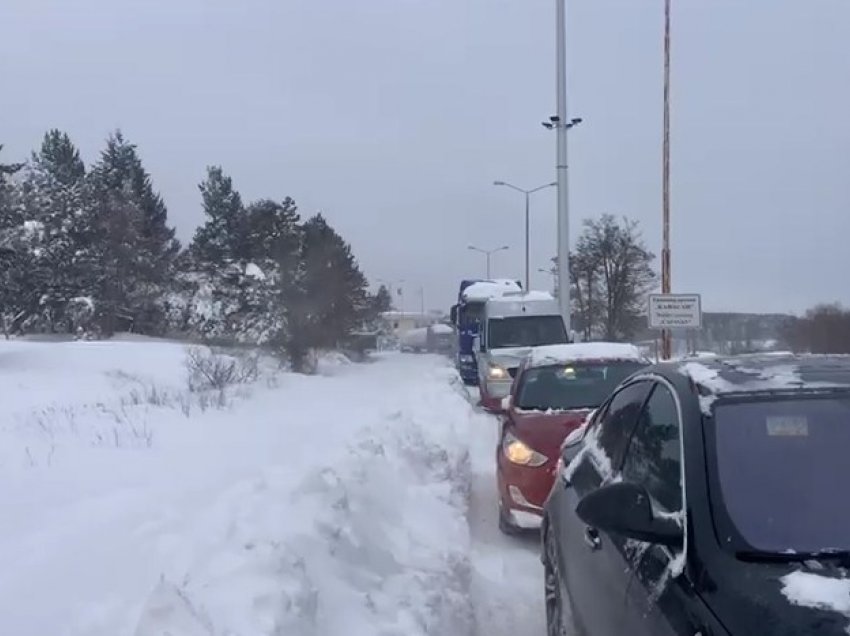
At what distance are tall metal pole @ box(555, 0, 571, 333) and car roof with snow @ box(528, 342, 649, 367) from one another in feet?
50.1

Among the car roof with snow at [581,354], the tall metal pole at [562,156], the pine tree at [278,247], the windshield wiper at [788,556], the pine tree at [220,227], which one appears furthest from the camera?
the pine tree at [220,227]

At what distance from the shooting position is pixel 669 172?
21500 mm

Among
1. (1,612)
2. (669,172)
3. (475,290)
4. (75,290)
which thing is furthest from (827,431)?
(75,290)

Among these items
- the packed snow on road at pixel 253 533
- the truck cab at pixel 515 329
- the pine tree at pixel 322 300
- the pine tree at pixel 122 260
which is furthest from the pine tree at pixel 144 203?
the packed snow on road at pixel 253 533

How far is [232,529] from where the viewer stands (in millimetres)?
5527

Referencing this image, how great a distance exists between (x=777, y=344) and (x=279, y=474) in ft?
60.0

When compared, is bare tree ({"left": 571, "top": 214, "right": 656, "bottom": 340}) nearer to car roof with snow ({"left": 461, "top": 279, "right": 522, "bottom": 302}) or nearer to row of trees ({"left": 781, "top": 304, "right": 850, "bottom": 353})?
car roof with snow ({"left": 461, "top": 279, "right": 522, "bottom": 302})

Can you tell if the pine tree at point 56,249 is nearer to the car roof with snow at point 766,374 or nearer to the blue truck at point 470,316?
the blue truck at point 470,316

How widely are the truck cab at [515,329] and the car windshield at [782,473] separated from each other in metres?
19.2

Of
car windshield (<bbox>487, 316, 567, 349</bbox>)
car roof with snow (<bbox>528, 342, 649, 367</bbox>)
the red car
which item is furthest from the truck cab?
the red car

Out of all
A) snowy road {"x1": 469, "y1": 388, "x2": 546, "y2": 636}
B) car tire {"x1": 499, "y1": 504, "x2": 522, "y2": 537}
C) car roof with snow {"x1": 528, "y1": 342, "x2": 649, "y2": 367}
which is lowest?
snowy road {"x1": 469, "y1": 388, "x2": 546, "y2": 636}

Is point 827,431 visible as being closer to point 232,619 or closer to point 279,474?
point 232,619

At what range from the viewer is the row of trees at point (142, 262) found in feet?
164

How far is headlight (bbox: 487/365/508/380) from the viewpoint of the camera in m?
21.5
